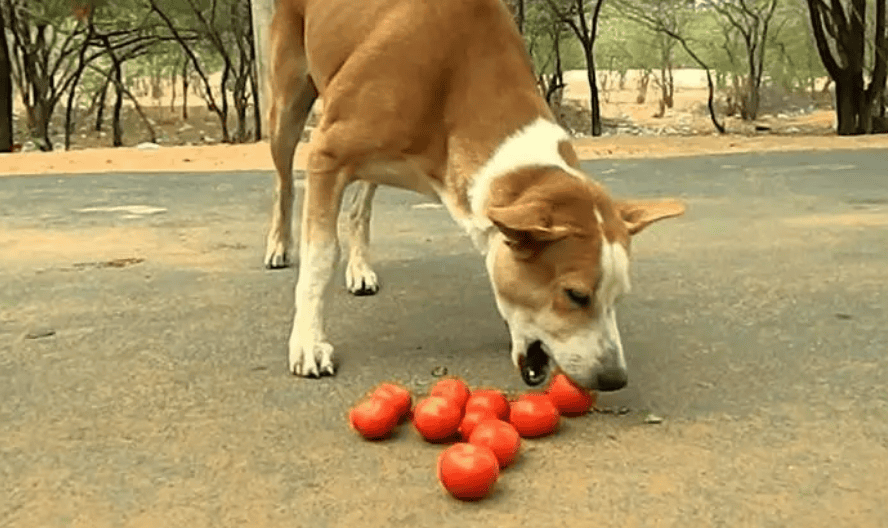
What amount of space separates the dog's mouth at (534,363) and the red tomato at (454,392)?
0.20 m

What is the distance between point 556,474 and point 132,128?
36.7 metres

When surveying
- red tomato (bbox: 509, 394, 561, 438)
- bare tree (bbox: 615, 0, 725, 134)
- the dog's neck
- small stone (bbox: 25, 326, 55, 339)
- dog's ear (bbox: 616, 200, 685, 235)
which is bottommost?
red tomato (bbox: 509, 394, 561, 438)

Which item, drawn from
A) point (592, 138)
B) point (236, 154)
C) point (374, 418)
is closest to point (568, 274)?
point (374, 418)

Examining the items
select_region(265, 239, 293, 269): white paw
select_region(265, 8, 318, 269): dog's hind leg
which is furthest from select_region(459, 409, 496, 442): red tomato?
select_region(265, 239, 293, 269): white paw

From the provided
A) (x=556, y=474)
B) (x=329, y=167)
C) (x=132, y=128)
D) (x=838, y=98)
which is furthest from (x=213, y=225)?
(x=132, y=128)

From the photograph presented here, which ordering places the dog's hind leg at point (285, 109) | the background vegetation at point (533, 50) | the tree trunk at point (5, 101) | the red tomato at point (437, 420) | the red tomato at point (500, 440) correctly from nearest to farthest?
1. the red tomato at point (500, 440)
2. the red tomato at point (437, 420)
3. the dog's hind leg at point (285, 109)
4. the tree trunk at point (5, 101)
5. the background vegetation at point (533, 50)

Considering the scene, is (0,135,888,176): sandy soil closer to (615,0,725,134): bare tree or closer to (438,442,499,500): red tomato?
(438,442,499,500): red tomato

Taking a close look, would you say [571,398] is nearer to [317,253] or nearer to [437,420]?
[437,420]

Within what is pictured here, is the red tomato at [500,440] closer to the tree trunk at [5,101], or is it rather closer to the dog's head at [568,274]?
the dog's head at [568,274]

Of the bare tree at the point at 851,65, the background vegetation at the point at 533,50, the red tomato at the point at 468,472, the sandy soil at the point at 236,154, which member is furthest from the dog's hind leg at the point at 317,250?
the bare tree at the point at 851,65

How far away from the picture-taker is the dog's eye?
9.64ft

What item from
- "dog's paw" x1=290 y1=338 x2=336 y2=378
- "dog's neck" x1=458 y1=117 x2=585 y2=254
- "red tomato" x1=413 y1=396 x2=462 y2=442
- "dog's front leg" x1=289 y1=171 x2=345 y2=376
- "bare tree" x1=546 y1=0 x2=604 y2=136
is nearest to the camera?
"red tomato" x1=413 y1=396 x2=462 y2=442

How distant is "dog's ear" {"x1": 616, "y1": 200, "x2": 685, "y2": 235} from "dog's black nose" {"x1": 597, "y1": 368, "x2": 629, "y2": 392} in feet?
1.31

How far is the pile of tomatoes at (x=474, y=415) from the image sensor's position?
262 centimetres
